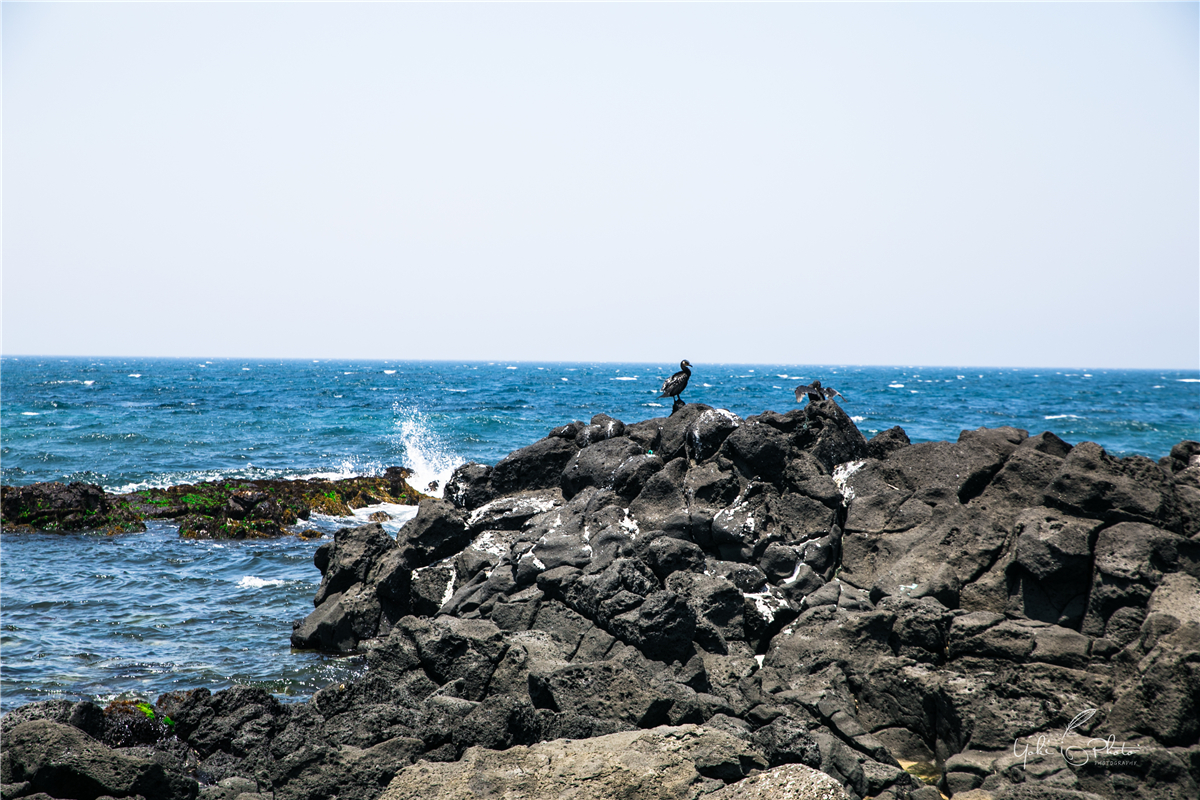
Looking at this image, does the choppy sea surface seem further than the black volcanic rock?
No

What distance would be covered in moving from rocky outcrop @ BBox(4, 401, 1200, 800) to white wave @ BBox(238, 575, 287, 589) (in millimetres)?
2403

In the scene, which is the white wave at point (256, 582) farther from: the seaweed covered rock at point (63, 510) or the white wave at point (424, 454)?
the seaweed covered rock at point (63, 510)

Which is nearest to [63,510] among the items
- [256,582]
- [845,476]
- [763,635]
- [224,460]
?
[256,582]

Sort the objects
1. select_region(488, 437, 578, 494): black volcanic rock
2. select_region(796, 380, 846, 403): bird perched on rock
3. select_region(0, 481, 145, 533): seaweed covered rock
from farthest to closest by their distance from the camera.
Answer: select_region(0, 481, 145, 533): seaweed covered rock → select_region(488, 437, 578, 494): black volcanic rock → select_region(796, 380, 846, 403): bird perched on rock

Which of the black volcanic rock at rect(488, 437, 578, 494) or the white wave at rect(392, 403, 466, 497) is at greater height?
the black volcanic rock at rect(488, 437, 578, 494)

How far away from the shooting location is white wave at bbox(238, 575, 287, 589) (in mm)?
16062

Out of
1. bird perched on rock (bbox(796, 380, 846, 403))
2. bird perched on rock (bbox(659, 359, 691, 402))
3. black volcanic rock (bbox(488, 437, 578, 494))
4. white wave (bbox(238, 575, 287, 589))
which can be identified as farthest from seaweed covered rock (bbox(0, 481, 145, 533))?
bird perched on rock (bbox(796, 380, 846, 403))

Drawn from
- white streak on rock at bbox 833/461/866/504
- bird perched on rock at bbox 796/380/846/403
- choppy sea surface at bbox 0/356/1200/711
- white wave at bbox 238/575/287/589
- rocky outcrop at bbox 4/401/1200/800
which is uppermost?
bird perched on rock at bbox 796/380/846/403

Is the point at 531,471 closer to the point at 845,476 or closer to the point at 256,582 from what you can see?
the point at 845,476

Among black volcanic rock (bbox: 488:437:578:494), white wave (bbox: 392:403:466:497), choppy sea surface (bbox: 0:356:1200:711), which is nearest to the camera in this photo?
choppy sea surface (bbox: 0:356:1200:711)

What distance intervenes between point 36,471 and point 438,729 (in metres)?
31.9

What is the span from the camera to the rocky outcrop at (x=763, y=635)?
22.4ft

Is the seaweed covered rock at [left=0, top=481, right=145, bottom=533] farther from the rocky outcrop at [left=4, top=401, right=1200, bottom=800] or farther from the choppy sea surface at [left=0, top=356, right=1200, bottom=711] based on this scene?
the rocky outcrop at [left=4, top=401, right=1200, bottom=800]

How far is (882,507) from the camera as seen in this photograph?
12.3 metres
